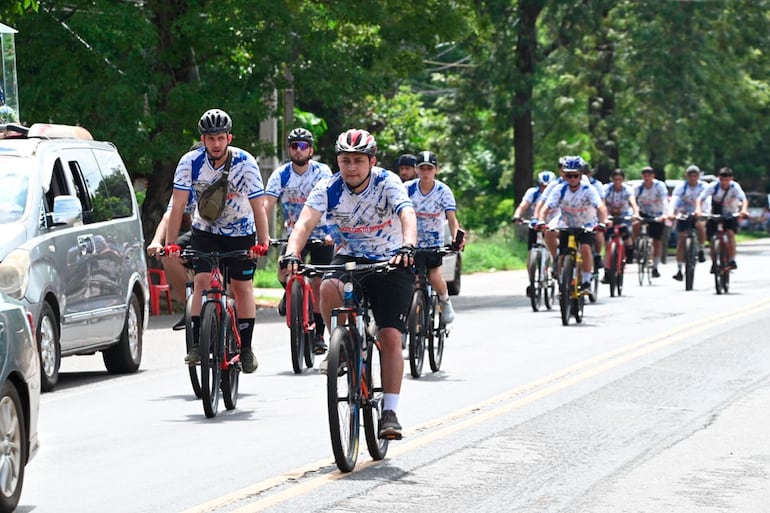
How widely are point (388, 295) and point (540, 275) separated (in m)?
13.1

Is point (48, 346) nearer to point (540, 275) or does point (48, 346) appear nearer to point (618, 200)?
point (540, 275)

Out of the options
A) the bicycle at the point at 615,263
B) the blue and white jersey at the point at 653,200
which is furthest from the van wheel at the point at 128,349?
the blue and white jersey at the point at 653,200

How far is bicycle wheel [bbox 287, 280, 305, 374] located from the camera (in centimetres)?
1438

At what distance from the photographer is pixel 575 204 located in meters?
20.5

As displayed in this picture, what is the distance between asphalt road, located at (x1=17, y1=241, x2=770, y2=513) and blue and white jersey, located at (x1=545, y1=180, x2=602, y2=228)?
9.29ft

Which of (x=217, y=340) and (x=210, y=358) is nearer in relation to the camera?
(x=210, y=358)

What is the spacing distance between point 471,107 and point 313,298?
29966 millimetres

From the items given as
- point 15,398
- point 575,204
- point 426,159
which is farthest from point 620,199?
point 15,398

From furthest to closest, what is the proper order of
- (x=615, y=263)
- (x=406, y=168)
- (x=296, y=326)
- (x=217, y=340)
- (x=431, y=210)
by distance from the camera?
1. (x=615, y=263)
2. (x=406, y=168)
3. (x=431, y=210)
4. (x=296, y=326)
5. (x=217, y=340)

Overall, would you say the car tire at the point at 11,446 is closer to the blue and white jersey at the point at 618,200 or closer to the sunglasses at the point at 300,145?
the sunglasses at the point at 300,145

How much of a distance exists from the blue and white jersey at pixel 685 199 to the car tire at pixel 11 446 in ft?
65.8

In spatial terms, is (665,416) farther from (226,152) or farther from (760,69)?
(760,69)

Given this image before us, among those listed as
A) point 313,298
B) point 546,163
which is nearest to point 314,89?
point 313,298

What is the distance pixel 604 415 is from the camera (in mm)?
11547
